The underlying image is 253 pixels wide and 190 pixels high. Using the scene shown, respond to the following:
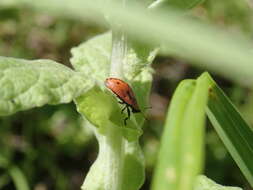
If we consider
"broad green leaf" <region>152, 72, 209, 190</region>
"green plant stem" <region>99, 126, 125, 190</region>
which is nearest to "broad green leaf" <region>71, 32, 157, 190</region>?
"green plant stem" <region>99, 126, 125, 190</region>

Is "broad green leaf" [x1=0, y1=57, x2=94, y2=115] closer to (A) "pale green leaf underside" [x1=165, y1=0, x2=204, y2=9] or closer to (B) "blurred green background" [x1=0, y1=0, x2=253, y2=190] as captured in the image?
(A) "pale green leaf underside" [x1=165, y1=0, x2=204, y2=9]

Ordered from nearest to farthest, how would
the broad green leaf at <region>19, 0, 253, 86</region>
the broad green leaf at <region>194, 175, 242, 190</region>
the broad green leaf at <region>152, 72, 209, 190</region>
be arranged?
1. the broad green leaf at <region>19, 0, 253, 86</region>
2. the broad green leaf at <region>152, 72, 209, 190</region>
3. the broad green leaf at <region>194, 175, 242, 190</region>

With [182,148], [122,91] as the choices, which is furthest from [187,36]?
[122,91]

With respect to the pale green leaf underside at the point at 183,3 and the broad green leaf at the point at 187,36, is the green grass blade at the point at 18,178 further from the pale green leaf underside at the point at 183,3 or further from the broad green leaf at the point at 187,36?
the broad green leaf at the point at 187,36

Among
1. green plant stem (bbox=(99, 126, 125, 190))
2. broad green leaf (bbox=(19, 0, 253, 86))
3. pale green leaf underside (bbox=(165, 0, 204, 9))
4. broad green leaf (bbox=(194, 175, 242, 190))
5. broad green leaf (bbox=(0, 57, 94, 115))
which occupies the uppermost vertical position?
broad green leaf (bbox=(19, 0, 253, 86))

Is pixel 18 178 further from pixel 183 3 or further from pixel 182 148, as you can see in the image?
pixel 182 148

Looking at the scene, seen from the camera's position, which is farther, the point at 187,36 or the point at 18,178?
the point at 18,178

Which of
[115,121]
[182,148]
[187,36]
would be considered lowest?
[115,121]
